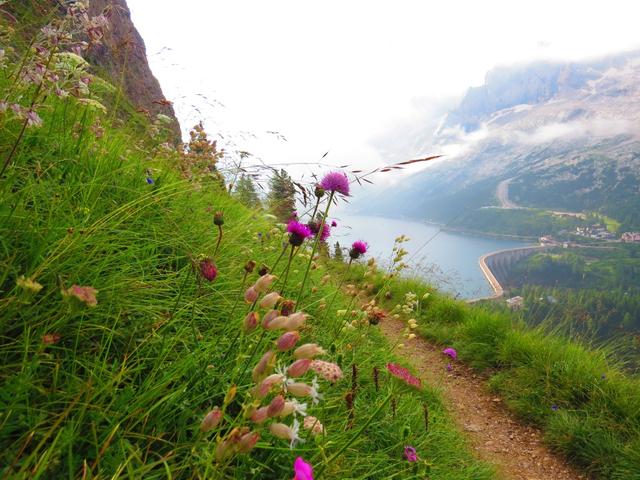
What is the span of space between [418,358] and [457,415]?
150cm

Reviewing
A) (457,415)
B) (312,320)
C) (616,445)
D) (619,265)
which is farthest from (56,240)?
(619,265)

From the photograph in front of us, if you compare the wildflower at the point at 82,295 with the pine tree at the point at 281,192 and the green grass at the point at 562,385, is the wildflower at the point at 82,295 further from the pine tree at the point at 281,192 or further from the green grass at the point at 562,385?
the green grass at the point at 562,385

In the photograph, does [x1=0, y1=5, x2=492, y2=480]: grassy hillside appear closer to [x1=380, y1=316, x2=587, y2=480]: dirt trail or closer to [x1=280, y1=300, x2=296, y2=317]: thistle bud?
[x1=280, y1=300, x2=296, y2=317]: thistle bud

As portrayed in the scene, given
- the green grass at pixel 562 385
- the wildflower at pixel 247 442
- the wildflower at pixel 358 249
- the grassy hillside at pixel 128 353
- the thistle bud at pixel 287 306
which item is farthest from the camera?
the green grass at pixel 562 385

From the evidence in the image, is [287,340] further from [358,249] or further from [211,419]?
[358,249]

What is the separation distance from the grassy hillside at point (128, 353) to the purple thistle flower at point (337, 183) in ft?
2.00

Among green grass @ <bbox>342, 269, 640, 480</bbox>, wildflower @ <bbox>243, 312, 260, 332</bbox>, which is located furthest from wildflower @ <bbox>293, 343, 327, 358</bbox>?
green grass @ <bbox>342, 269, 640, 480</bbox>

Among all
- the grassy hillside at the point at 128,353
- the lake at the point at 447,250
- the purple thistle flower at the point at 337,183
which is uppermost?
the purple thistle flower at the point at 337,183

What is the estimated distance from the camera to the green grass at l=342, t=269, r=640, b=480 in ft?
12.1

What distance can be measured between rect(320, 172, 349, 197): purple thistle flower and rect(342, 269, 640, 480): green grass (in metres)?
1.29

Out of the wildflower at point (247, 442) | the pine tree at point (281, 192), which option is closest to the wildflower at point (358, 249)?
the pine tree at point (281, 192)

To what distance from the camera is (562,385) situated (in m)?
4.55

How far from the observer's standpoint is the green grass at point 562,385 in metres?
3.70

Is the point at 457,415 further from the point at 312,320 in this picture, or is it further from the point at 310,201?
the point at 310,201
